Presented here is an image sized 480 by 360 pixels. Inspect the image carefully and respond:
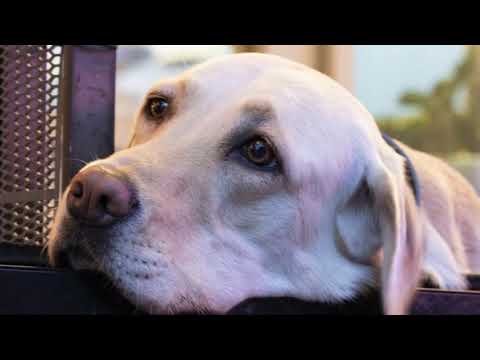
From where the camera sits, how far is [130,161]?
1.40 m

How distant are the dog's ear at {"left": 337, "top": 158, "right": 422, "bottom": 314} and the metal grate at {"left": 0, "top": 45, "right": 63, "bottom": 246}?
834mm

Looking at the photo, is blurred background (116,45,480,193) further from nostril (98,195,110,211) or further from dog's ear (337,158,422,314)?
nostril (98,195,110,211)

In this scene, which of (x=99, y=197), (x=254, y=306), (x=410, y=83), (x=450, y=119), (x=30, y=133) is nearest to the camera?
(x=99, y=197)

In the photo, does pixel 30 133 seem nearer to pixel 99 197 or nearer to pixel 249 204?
pixel 99 197

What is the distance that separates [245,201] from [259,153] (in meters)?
0.14

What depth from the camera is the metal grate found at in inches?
58.9

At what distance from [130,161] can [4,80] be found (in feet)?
1.43

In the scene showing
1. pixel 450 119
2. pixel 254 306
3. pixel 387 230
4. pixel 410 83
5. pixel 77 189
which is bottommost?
pixel 254 306

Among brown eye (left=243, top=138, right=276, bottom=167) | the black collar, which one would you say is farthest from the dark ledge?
the black collar

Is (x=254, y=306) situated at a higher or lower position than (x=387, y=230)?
lower

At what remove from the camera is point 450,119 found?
256 inches

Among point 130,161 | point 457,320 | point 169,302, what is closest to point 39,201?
point 130,161

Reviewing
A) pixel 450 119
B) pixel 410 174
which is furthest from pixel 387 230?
pixel 450 119
